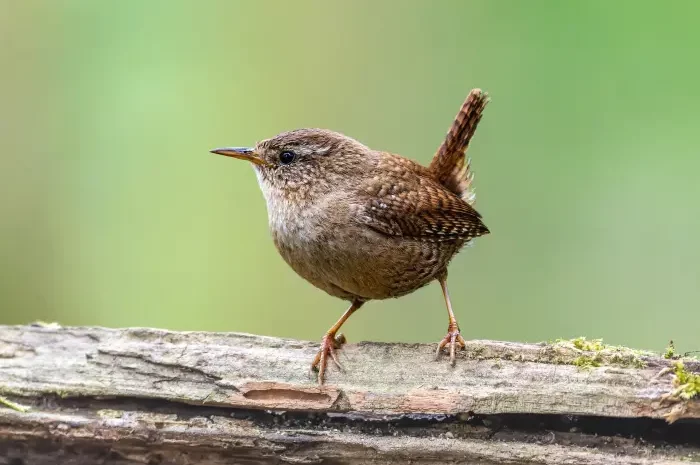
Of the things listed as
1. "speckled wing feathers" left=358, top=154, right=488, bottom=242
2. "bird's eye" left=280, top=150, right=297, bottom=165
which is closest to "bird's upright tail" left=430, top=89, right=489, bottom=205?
"speckled wing feathers" left=358, top=154, right=488, bottom=242

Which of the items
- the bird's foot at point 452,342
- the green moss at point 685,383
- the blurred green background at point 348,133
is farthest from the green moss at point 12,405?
the green moss at point 685,383

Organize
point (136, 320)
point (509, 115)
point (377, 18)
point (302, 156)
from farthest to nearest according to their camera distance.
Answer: point (136, 320) → point (377, 18) → point (509, 115) → point (302, 156)

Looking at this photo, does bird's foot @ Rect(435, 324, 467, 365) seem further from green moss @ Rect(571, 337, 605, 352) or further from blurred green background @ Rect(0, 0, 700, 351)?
blurred green background @ Rect(0, 0, 700, 351)

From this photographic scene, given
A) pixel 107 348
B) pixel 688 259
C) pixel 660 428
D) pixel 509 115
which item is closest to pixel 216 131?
pixel 509 115

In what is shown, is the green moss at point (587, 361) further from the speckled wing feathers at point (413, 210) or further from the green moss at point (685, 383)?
the speckled wing feathers at point (413, 210)

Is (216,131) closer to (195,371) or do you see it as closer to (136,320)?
(136,320)
